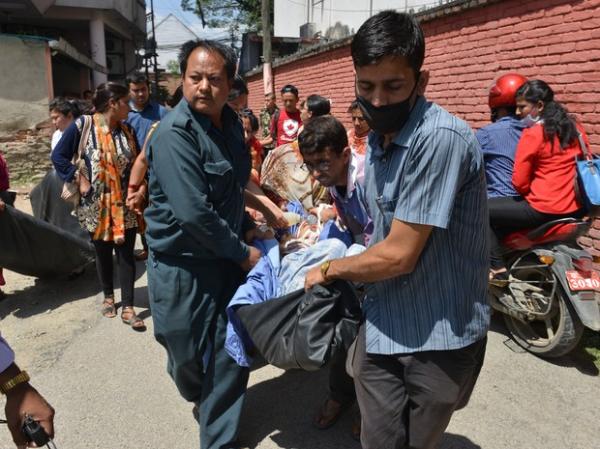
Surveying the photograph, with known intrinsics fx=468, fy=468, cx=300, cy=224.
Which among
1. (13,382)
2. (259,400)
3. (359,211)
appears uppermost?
(359,211)

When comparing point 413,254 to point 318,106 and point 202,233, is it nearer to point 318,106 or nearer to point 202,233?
point 202,233

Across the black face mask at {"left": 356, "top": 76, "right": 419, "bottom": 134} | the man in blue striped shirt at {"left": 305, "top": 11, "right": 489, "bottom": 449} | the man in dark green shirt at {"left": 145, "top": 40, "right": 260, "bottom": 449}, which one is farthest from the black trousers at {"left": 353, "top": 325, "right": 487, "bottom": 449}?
the man in dark green shirt at {"left": 145, "top": 40, "right": 260, "bottom": 449}

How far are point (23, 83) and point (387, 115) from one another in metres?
11.4

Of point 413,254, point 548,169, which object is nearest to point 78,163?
point 413,254

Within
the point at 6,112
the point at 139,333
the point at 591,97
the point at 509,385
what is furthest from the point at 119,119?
the point at 6,112

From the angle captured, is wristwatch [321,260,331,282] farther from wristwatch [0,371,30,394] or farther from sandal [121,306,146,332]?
sandal [121,306,146,332]

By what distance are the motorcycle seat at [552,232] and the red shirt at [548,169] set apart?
9cm

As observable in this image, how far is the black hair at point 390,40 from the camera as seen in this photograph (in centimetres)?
141

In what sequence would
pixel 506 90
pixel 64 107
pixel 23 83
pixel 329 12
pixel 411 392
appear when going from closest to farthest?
pixel 411 392 < pixel 506 90 < pixel 64 107 < pixel 23 83 < pixel 329 12

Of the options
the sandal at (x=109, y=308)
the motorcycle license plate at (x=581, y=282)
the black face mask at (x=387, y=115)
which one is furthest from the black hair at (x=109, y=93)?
the motorcycle license plate at (x=581, y=282)

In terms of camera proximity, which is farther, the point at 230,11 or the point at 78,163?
the point at 230,11

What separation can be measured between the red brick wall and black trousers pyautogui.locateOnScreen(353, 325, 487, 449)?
3.28 m

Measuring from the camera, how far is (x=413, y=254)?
1468 millimetres

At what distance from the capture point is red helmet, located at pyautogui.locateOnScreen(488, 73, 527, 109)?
3729 millimetres
